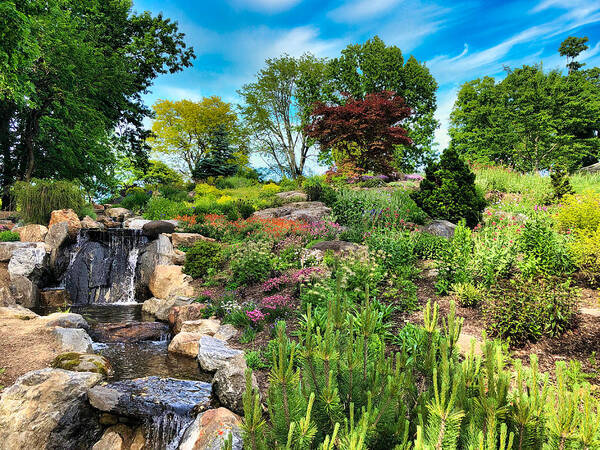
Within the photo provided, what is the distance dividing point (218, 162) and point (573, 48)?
96.1 ft

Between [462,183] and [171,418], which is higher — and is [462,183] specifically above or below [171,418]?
above

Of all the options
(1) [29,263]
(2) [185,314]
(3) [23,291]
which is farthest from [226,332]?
(1) [29,263]

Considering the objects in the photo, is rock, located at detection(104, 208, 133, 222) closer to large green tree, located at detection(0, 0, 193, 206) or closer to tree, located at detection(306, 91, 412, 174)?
large green tree, located at detection(0, 0, 193, 206)

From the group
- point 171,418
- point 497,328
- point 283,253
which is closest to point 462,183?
point 283,253

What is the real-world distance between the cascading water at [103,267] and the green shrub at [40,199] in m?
1.88

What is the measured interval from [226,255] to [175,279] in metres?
1.51

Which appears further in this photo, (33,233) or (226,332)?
(33,233)

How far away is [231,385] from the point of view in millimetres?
3820

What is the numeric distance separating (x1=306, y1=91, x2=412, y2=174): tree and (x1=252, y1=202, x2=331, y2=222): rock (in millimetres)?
3250

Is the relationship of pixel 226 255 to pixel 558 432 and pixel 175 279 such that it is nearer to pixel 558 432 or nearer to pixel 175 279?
pixel 175 279

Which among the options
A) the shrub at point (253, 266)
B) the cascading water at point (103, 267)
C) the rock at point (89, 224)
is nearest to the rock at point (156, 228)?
the cascading water at point (103, 267)

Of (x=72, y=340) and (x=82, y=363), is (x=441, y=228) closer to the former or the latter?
(x=82, y=363)

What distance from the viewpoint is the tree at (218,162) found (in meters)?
23.3

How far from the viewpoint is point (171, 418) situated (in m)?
3.60
